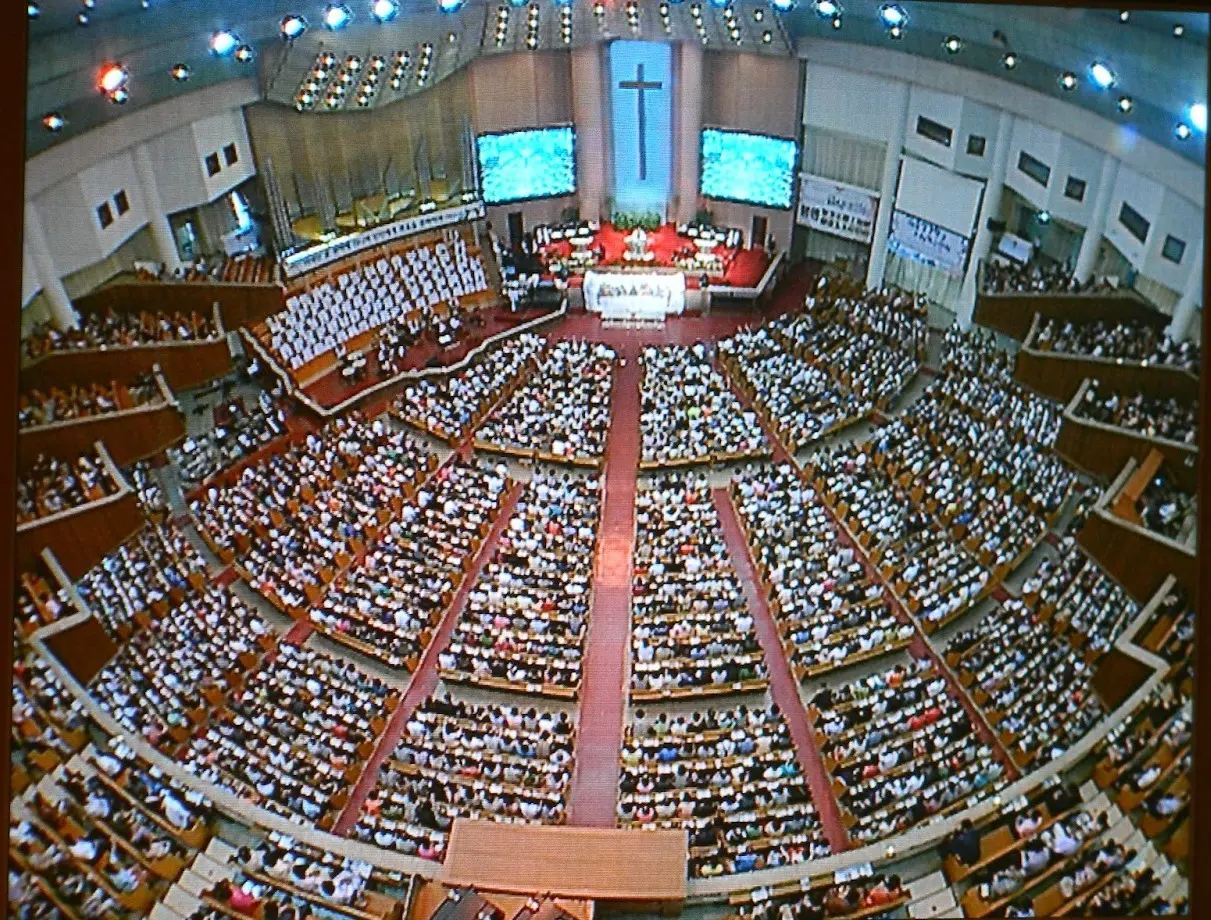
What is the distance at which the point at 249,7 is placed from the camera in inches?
546

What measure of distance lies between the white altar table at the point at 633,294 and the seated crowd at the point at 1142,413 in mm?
6721

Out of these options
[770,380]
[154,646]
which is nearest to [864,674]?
[770,380]

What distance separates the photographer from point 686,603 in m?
15.5

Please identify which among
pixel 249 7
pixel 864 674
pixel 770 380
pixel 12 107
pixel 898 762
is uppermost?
pixel 249 7

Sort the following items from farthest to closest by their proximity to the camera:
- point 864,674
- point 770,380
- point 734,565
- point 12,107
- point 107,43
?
point 770,380 → point 734,565 → point 864,674 → point 107,43 → point 12,107

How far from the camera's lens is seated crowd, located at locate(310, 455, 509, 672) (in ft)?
50.2

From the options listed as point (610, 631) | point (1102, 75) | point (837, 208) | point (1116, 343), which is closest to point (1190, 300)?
point (1116, 343)

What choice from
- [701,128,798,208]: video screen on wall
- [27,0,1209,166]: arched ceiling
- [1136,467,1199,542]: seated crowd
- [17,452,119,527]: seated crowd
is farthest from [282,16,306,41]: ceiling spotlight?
[1136,467,1199,542]: seated crowd

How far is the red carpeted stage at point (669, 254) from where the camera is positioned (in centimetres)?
1697

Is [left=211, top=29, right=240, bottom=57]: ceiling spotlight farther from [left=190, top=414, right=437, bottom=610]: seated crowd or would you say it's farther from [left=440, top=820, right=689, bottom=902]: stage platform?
[left=440, top=820, right=689, bottom=902]: stage platform

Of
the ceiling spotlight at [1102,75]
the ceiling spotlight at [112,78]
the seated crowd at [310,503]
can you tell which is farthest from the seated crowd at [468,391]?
the ceiling spotlight at [1102,75]

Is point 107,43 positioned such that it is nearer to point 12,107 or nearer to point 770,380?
point 12,107

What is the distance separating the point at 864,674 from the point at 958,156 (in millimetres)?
6145

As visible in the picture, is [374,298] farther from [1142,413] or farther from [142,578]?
[1142,413]
